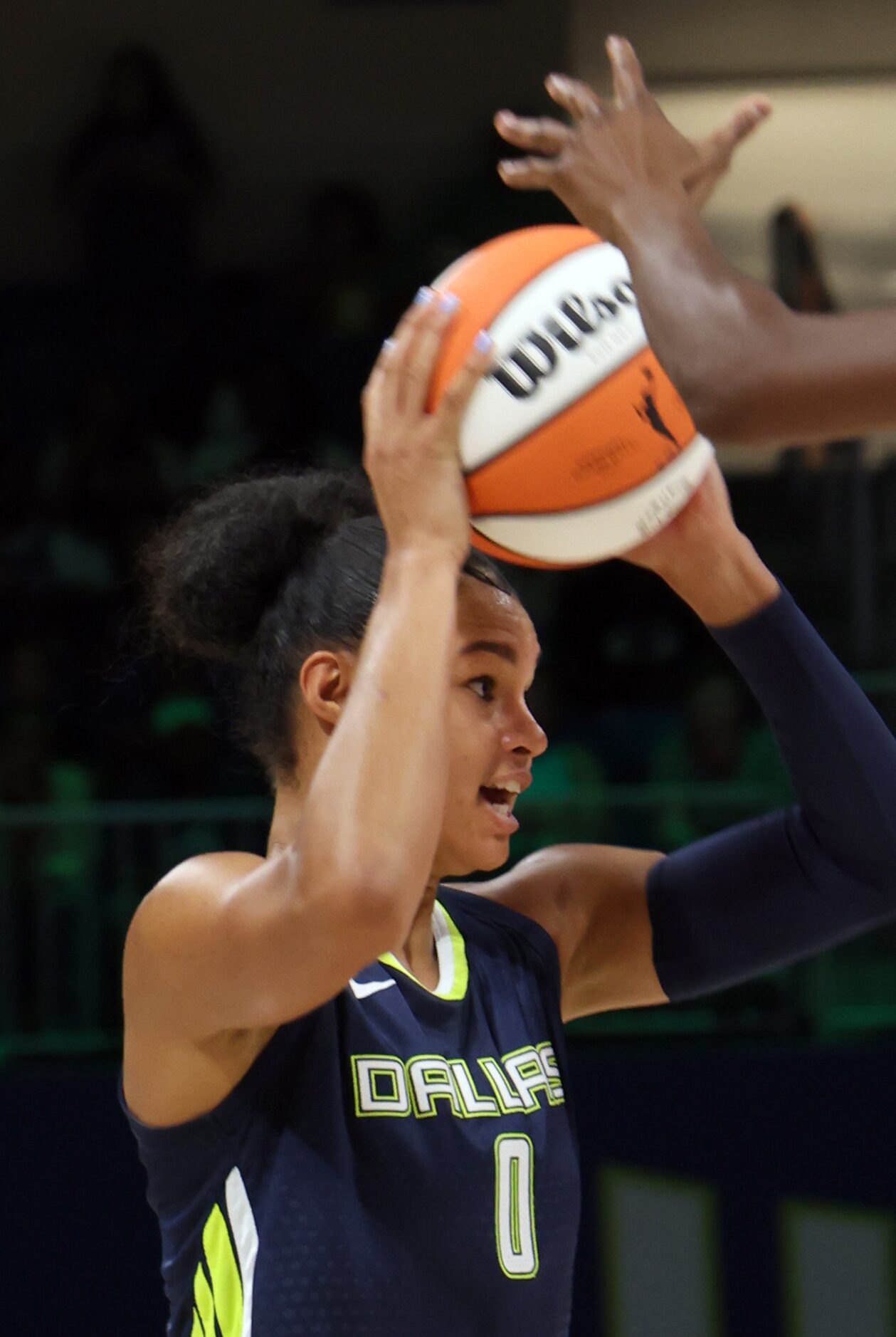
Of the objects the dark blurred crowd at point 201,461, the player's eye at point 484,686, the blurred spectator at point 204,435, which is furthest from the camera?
the blurred spectator at point 204,435

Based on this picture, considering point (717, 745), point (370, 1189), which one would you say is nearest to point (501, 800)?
point (370, 1189)

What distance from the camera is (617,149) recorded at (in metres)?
1.44

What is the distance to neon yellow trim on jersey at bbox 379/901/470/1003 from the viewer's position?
1.76 metres

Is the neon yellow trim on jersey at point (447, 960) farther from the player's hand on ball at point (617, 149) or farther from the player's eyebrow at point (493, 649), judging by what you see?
the player's hand on ball at point (617, 149)

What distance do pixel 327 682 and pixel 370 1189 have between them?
1.55ft

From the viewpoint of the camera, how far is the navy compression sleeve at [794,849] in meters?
1.89

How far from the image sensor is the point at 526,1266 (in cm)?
166

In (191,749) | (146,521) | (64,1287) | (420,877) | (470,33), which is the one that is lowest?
(64,1287)

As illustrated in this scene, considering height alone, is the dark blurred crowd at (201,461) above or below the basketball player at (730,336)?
below

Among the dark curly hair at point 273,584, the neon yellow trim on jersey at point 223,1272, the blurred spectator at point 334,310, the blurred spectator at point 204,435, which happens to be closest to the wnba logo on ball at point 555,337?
the dark curly hair at point 273,584

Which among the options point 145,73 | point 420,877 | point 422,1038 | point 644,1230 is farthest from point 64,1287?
point 145,73

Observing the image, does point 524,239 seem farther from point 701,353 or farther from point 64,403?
point 64,403

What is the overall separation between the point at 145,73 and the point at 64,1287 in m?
3.93

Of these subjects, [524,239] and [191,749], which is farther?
[191,749]
